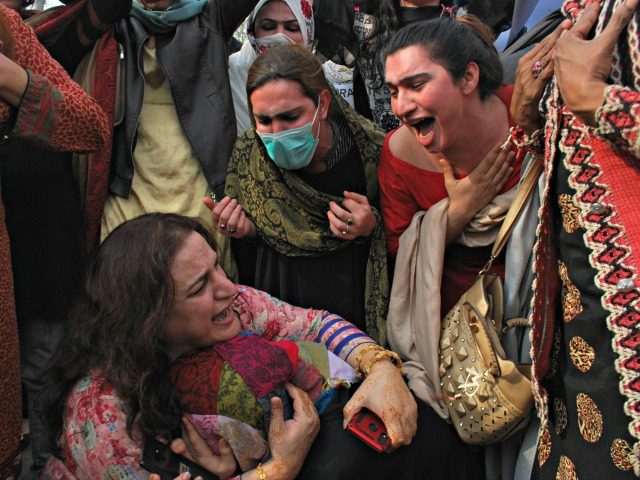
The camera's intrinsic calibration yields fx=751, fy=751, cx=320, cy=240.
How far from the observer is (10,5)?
2861 millimetres

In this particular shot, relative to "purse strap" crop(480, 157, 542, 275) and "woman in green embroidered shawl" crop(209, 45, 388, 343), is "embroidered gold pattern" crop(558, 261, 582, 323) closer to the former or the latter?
"purse strap" crop(480, 157, 542, 275)

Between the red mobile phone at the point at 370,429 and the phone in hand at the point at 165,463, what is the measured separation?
1.42 feet

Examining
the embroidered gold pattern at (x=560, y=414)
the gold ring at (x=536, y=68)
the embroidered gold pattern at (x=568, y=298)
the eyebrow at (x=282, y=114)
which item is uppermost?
the gold ring at (x=536, y=68)

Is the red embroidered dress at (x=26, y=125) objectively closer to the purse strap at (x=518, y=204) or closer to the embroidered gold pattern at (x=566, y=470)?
the purse strap at (x=518, y=204)

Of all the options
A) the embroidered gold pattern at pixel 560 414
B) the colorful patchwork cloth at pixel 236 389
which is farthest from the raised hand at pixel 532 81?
the colorful patchwork cloth at pixel 236 389

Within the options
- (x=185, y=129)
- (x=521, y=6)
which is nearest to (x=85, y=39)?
(x=185, y=129)

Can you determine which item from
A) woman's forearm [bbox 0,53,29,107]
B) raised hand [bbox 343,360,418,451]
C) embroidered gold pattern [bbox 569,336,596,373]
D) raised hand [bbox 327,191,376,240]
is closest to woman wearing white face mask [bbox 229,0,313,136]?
raised hand [bbox 327,191,376,240]

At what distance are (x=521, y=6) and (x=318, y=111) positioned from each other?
116 centimetres

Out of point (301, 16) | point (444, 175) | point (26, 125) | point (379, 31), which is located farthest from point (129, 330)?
point (379, 31)

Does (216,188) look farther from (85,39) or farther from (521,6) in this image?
(521,6)

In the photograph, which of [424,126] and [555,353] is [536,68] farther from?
[555,353]

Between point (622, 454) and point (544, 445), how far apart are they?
33cm

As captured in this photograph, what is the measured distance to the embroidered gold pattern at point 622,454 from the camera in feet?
5.08

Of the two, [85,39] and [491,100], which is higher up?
[491,100]
